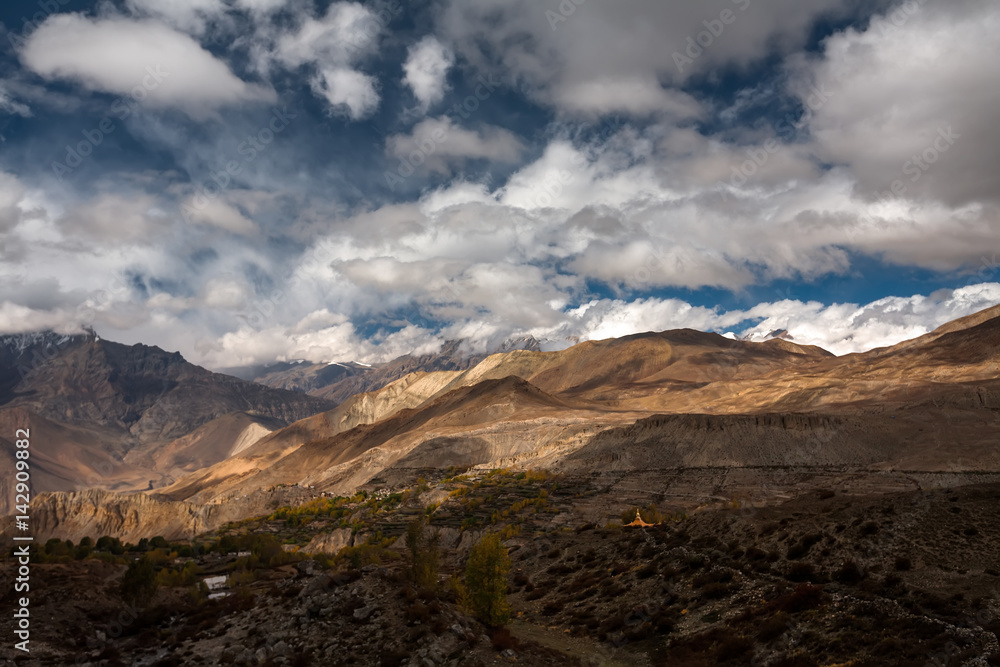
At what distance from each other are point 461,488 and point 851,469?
200ft

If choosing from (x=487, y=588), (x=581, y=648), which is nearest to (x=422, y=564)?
(x=487, y=588)

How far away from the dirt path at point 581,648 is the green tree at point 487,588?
80.2 inches

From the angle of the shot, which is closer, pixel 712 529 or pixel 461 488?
pixel 712 529

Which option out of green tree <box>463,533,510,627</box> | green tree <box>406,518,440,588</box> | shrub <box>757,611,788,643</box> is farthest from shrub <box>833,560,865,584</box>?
green tree <box>406,518,440,588</box>

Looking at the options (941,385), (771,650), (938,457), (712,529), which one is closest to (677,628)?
(771,650)

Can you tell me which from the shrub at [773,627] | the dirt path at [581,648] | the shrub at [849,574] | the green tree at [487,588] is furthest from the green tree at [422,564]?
the shrub at [849,574]

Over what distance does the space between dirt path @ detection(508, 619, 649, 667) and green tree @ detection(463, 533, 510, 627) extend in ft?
6.69

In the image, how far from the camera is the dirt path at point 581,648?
29544 mm

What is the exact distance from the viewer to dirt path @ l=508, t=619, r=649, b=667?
29.5m

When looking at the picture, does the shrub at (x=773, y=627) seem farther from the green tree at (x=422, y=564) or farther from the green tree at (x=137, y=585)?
the green tree at (x=137, y=585)

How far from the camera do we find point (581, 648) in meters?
31.8

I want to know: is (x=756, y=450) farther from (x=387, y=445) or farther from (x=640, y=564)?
(x=387, y=445)

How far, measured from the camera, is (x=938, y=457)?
89438 mm

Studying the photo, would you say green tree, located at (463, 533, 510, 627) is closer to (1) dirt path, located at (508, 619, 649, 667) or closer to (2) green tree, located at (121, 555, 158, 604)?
(1) dirt path, located at (508, 619, 649, 667)
